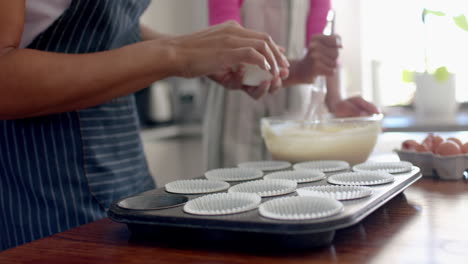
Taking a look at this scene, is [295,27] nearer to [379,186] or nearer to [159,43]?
[159,43]

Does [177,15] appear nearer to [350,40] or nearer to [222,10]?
[350,40]

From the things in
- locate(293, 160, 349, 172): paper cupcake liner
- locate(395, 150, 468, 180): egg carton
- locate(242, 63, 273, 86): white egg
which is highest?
locate(242, 63, 273, 86): white egg

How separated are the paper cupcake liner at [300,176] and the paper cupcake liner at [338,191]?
67mm

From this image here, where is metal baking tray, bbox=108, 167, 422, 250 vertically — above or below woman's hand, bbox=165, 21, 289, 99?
below

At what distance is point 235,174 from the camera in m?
0.80

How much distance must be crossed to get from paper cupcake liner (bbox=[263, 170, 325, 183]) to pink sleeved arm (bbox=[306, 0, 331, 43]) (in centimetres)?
91

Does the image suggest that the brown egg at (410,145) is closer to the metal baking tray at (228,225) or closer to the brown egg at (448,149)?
the brown egg at (448,149)

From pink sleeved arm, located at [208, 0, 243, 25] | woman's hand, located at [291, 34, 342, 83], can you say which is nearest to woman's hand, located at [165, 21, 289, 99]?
woman's hand, located at [291, 34, 342, 83]

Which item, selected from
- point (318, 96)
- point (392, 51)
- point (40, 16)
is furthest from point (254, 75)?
point (392, 51)

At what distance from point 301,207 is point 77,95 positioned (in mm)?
366

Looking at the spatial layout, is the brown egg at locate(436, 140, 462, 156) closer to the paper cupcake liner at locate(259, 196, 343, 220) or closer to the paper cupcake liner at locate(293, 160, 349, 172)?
the paper cupcake liner at locate(293, 160, 349, 172)

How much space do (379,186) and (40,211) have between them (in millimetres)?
575

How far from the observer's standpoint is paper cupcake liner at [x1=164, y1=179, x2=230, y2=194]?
673mm

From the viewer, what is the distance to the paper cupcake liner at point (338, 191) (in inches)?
22.8
